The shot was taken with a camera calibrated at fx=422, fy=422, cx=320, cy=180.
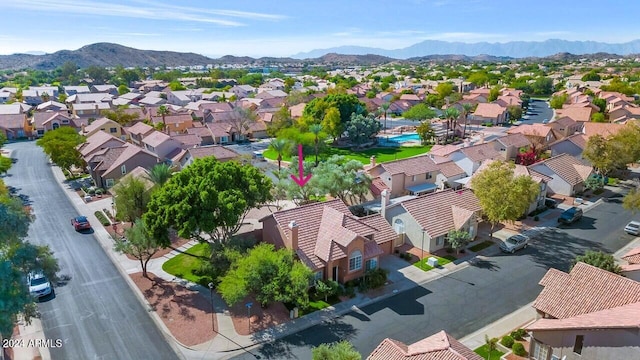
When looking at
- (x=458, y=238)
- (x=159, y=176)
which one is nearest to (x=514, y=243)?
(x=458, y=238)

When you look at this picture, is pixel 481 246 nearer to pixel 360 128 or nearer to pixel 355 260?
pixel 355 260

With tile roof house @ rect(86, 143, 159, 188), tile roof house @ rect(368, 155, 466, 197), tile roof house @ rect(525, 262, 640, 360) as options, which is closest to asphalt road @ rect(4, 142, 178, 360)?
tile roof house @ rect(86, 143, 159, 188)

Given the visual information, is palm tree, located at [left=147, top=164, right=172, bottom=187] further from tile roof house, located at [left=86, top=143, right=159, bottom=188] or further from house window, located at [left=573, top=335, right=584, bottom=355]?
house window, located at [left=573, top=335, right=584, bottom=355]

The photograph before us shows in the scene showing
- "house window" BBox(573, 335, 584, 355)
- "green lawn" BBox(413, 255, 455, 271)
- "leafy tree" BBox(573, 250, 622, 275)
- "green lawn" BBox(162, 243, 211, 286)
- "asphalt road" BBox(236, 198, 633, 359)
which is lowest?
"asphalt road" BBox(236, 198, 633, 359)

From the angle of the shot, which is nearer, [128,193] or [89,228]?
[128,193]

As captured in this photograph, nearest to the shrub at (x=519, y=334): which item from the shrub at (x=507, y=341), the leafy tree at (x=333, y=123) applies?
the shrub at (x=507, y=341)

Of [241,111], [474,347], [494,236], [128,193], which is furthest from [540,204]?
[241,111]

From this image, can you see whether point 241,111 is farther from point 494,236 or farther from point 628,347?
point 628,347
